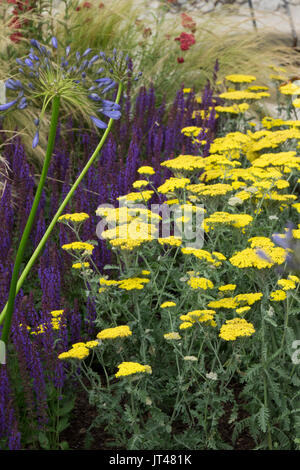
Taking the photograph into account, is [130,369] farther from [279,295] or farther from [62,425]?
[279,295]

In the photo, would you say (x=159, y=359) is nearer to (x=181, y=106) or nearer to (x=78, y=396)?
(x=78, y=396)

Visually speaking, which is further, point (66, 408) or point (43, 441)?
point (66, 408)

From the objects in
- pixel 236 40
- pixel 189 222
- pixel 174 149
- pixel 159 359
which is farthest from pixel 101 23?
pixel 159 359

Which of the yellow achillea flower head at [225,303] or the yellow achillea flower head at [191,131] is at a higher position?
the yellow achillea flower head at [191,131]

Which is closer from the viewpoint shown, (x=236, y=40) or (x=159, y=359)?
(x=159, y=359)

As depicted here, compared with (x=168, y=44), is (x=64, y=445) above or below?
below

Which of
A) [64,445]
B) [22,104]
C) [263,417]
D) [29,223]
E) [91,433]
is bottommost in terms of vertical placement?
[91,433]

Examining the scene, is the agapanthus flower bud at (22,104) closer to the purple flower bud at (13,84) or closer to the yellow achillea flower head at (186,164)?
the purple flower bud at (13,84)

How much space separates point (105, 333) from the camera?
2.24 meters

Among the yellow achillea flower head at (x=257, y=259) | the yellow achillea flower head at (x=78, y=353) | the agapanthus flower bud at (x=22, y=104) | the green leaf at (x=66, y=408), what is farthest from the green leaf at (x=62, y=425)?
the agapanthus flower bud at (x=22, y=104)

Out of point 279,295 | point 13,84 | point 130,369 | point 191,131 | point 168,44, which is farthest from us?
point 168,44

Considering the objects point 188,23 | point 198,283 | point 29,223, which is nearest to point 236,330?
point 198,283

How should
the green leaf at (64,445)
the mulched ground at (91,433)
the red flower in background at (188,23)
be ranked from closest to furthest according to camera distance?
the green leaf at (64,445), the mulched ground at (91,433), the red flower in background at (188,23)
